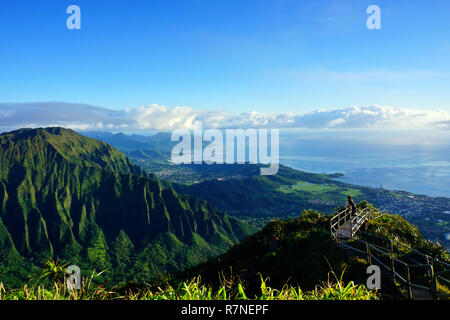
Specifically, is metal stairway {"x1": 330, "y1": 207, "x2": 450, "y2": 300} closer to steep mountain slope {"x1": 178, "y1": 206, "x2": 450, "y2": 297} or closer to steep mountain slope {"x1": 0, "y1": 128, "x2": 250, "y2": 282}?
steep mountain slope {"x1": 178, "y1": 206, "x2": 450, "y2": 297}

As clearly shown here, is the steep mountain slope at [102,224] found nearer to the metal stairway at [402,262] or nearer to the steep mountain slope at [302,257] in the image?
the steep mountain slope at [302,257]

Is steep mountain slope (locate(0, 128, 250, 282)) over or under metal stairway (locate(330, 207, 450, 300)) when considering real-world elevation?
→ under

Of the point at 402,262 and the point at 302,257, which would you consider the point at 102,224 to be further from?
the point at 402,262

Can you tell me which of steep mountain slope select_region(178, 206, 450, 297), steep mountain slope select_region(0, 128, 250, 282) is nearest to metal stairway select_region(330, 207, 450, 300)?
steep mountain slope select_region(178, 206, 450, 297)

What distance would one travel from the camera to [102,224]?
16812cm

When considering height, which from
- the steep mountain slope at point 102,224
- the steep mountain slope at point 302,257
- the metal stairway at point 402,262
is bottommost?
the steep mountain slope at point 102,224

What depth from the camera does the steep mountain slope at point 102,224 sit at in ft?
429

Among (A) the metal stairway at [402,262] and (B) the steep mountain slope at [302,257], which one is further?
(B) the steep mountain slope at [302,257]

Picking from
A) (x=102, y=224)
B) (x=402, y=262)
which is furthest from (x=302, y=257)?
(x=102, y=224)

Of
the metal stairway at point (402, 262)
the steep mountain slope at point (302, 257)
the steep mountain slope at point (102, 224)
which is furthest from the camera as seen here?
the steep mountain slope at point (102, 224)

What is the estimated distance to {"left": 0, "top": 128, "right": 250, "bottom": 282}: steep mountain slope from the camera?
131 metres

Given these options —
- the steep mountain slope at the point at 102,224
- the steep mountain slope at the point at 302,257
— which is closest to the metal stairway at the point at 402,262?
the steep mountain slope at the point at 302,257
